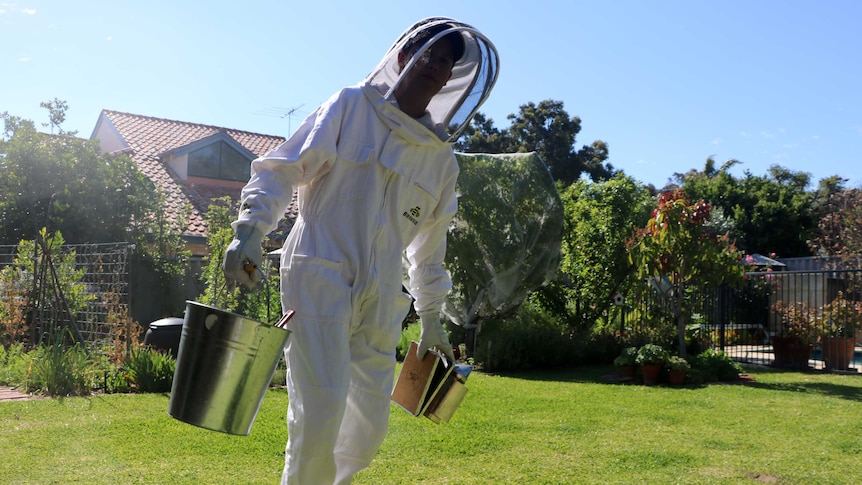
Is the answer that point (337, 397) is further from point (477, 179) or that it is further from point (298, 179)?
point (477, 179)

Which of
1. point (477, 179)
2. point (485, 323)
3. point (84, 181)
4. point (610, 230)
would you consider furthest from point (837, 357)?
point (84, 181)

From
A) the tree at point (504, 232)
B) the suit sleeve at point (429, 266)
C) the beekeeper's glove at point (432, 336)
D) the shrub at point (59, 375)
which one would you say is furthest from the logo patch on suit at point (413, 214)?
the tree at point (504, 232)

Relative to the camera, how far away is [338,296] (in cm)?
276

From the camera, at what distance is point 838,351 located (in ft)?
40.9

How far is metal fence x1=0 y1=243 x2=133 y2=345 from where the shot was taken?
9.34m

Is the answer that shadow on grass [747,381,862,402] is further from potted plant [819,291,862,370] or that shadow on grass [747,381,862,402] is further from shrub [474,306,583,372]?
shrub [474,306,583,372]

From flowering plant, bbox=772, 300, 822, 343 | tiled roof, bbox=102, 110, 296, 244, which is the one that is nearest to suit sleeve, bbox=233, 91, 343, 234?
flowering plant, bbox=772, 300, 822, 343

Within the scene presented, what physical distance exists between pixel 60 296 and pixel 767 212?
2792cm

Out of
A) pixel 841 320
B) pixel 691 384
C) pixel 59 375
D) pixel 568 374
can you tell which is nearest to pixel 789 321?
pixel 841 320

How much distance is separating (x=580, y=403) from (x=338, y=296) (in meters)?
5.69

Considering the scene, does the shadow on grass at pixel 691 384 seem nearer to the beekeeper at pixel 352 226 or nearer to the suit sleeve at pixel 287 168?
the beekeeper at pixel 352 226

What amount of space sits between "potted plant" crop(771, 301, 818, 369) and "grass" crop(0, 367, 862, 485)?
4.62 meters

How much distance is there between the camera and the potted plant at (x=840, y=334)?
1245 cm

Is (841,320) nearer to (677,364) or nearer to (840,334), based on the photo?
(840,334)
